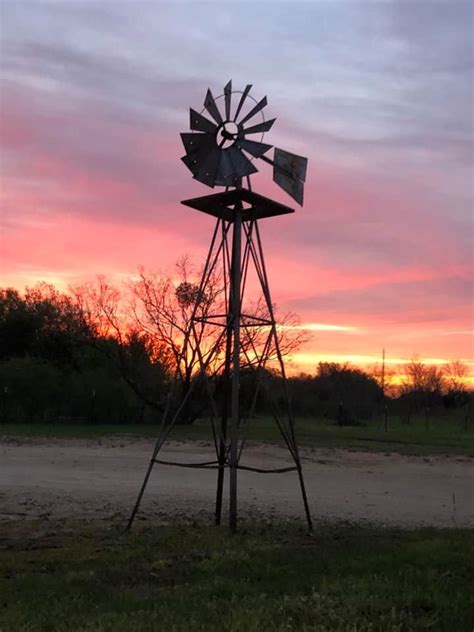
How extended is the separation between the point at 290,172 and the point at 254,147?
21.0 inches

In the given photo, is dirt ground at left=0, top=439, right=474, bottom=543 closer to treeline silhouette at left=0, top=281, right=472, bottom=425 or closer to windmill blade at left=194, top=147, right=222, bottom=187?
windmill blade at left=194, top=147, right=222, bottom=187

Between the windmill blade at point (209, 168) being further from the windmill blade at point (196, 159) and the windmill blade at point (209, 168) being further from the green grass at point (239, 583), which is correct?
the green grass at point (239, 583)

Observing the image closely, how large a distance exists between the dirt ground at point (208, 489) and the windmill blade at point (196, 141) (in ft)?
14.6

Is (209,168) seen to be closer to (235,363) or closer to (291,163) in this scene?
(291,163)

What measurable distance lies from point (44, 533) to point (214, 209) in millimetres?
4163

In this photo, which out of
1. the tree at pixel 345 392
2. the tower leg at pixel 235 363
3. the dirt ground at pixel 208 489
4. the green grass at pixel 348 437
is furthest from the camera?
the tree at pixel 345 392

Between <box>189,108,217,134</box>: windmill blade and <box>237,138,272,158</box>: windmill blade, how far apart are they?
1.18 feet

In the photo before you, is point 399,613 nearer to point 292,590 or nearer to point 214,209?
point 292,590

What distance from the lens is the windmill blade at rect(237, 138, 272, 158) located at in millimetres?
7867

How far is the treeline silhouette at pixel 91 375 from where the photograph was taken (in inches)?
1148

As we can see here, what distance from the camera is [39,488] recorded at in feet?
35.7

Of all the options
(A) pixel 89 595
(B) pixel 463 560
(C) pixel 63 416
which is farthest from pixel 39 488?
(C) pixel 63 416

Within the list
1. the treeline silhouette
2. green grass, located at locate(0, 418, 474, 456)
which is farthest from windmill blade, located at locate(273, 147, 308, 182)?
the treeline silhouette

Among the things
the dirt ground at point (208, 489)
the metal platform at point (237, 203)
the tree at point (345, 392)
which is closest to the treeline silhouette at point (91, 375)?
the tree at point (345, 392)
